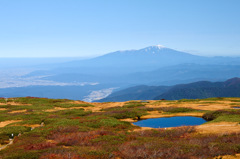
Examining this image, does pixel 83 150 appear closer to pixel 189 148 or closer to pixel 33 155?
pixel 33 155

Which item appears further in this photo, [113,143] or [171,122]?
[171,122]

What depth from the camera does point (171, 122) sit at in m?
29.9

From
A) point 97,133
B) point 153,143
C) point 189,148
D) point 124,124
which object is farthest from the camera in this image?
point 124,124

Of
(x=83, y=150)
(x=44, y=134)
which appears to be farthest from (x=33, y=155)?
(x=44, y=134)

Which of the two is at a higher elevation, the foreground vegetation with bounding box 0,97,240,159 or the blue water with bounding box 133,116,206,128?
the foreground vegetation with bounding box 0,97,240,159

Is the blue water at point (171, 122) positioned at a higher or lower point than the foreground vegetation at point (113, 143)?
lower

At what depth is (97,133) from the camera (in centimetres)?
2070

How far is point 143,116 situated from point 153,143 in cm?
1756

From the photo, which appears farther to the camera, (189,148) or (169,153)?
(189,148)

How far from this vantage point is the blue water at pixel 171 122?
94.4 ft

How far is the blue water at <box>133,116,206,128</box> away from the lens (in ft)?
94.4

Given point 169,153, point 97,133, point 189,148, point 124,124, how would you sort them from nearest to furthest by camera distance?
point 169,153 < point 189,148 < point 97,133 < point 124,124

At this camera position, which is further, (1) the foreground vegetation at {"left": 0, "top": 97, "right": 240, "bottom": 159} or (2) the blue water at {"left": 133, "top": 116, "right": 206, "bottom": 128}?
(2) the blue water at {"left": 133, "top": 116, "right": 206, "bottom": 128}

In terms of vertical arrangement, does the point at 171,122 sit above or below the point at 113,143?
below
